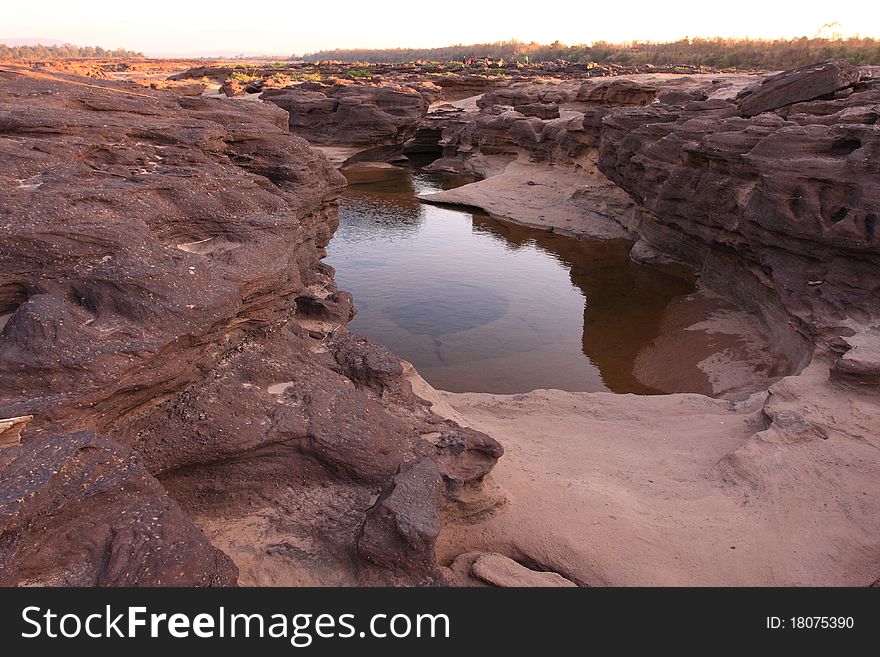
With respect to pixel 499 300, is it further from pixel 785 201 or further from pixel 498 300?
pixel 785 201

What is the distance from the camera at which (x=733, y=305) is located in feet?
52.3

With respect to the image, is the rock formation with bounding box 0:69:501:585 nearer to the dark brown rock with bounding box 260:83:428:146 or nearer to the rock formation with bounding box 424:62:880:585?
the rock formation with bounding box 424:62:880:585

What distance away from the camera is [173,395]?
5.94 m

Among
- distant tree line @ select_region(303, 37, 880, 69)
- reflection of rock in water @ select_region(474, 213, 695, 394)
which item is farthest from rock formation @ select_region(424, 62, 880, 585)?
distant tree line @ select_region(303, 37, 880, 69)

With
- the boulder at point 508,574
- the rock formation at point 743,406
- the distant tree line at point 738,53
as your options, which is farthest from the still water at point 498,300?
the distant tree line at point 738,53

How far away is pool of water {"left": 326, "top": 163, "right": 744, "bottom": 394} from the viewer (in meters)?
13.5

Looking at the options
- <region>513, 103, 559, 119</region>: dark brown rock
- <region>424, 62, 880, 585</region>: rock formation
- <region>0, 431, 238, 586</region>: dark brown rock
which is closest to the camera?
<region>0, 431, 238, 586</region>: dark brown rock

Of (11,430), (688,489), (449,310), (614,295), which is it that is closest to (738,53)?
(614,295)

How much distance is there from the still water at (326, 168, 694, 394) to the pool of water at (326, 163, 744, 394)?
0.11 feet

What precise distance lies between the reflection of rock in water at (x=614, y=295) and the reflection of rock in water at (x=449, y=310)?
101 inches

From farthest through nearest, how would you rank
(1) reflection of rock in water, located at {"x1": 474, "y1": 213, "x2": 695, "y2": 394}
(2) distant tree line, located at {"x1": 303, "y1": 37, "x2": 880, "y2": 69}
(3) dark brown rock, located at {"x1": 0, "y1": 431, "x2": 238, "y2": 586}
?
(2) distant tree line, located at {"x1": 303, "y1": 37, "x2": 880, "y2": 69}, (1) reflection of rock in water, located at {"x1": 474, "y1": 213, "x2": 695, "y2": 394}, (3) dark brown rock, located at {"x1": 0, "y1": 431, "x2": 238, "y2": 586}

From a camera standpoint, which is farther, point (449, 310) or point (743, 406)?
point (449, 310)

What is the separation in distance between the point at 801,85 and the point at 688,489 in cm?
1374

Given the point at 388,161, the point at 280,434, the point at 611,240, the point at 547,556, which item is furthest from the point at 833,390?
the point at 388,161
